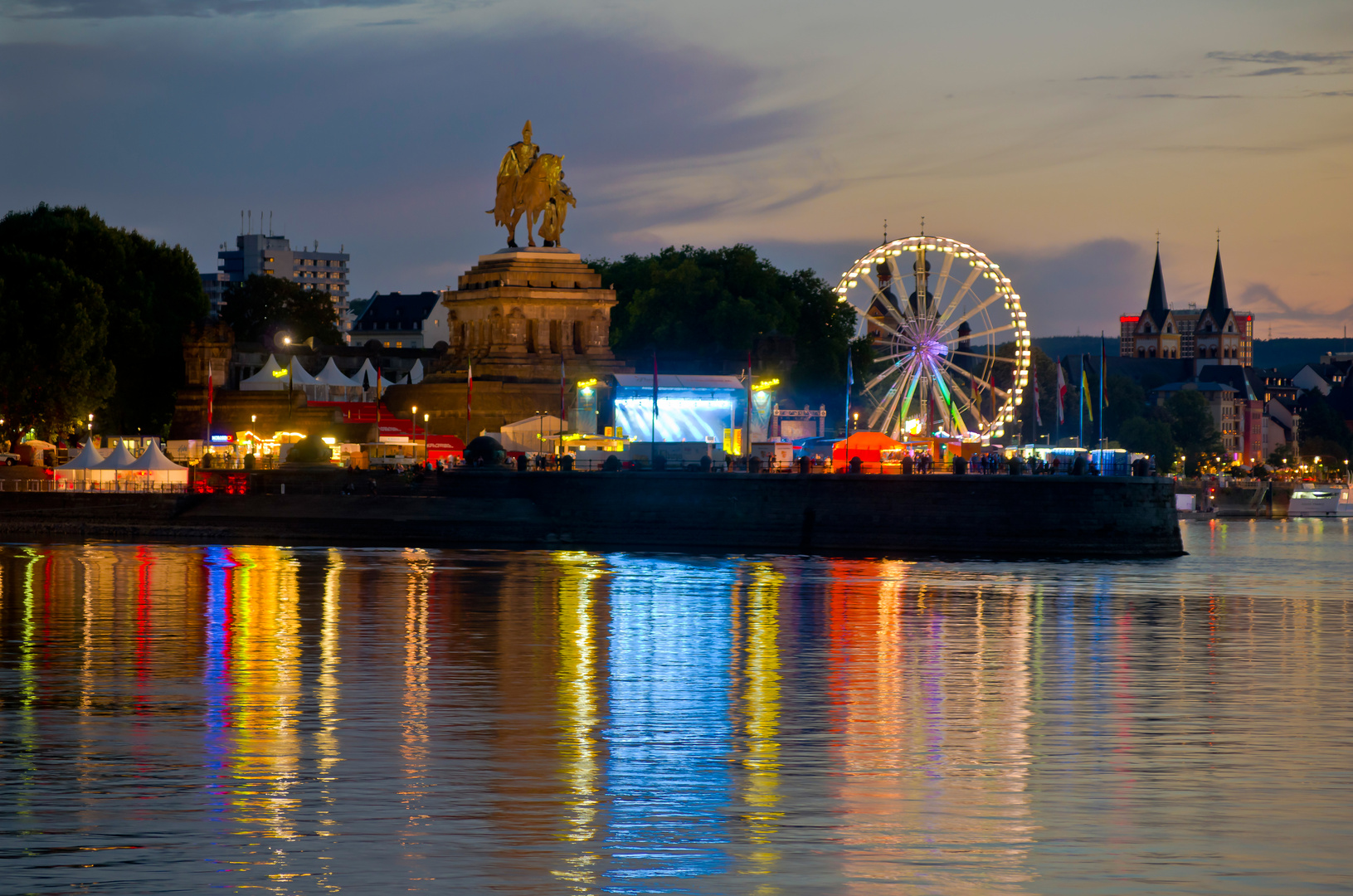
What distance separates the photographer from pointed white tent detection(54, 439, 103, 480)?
80812 mm

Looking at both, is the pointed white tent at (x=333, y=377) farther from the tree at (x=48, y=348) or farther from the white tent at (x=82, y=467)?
the white tent at (x=82, y=467)

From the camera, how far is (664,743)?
25.5 meters

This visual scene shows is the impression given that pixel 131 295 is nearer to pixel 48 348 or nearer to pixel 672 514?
pixel 48 348

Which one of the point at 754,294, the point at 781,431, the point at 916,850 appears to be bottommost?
the point at 916,850

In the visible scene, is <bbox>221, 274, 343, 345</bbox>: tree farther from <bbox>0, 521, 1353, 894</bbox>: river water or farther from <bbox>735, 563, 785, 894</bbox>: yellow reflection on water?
<bbox>735, 563, 785, 894</bbox>: yellow reflection on water

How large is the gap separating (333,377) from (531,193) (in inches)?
624

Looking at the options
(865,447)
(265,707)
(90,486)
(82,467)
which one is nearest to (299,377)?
(82,467)

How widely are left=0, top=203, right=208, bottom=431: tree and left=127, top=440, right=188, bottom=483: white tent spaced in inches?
1224

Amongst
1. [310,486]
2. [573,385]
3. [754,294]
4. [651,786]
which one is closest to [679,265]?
[754,294]

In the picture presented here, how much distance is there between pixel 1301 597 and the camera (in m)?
57.1

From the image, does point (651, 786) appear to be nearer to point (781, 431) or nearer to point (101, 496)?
point (101, 496)

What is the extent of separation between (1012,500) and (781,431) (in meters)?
28.3

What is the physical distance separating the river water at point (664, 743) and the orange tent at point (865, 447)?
27.7 m

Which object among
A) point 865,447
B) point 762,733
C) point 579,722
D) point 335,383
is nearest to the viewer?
point 762,733
